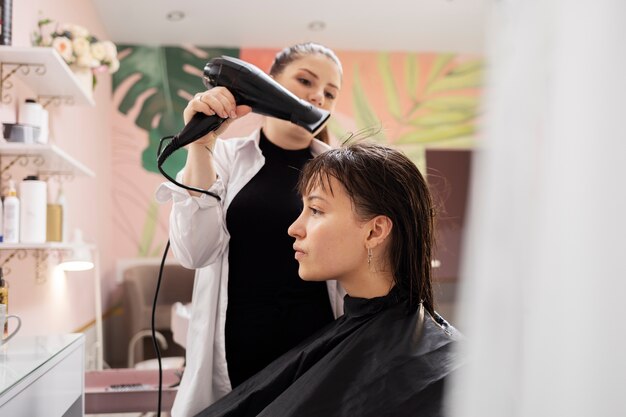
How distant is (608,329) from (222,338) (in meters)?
1.07

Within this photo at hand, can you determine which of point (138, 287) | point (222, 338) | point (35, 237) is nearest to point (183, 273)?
point (138, 287)

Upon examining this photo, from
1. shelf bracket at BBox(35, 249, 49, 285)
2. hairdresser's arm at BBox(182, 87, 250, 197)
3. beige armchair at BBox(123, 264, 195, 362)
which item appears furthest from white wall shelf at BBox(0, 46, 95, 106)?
beige armchair at BBox(123, 264, 195, 362)

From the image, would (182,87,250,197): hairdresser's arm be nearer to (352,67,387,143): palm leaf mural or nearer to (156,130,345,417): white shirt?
(156,130,345,417): white shirt

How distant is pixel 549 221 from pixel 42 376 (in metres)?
1.26

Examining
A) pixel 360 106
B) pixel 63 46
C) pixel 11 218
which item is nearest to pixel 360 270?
pixel 11 218

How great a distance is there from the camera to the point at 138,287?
15.2 ft

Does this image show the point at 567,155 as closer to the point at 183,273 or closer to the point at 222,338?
the point at 222,338

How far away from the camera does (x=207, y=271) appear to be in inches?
56.1

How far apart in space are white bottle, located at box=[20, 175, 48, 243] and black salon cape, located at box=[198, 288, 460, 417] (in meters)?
1.21

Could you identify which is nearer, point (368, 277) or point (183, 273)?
point (368, 277)

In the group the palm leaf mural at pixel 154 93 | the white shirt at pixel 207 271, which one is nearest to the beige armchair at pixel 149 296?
the palm leaf mural at pixel 154 93

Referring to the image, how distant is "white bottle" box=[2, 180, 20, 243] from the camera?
203 cm

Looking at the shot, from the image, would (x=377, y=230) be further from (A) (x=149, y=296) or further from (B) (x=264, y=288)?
(A) (x=149, y=296)

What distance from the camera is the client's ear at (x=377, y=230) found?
1264 mm
